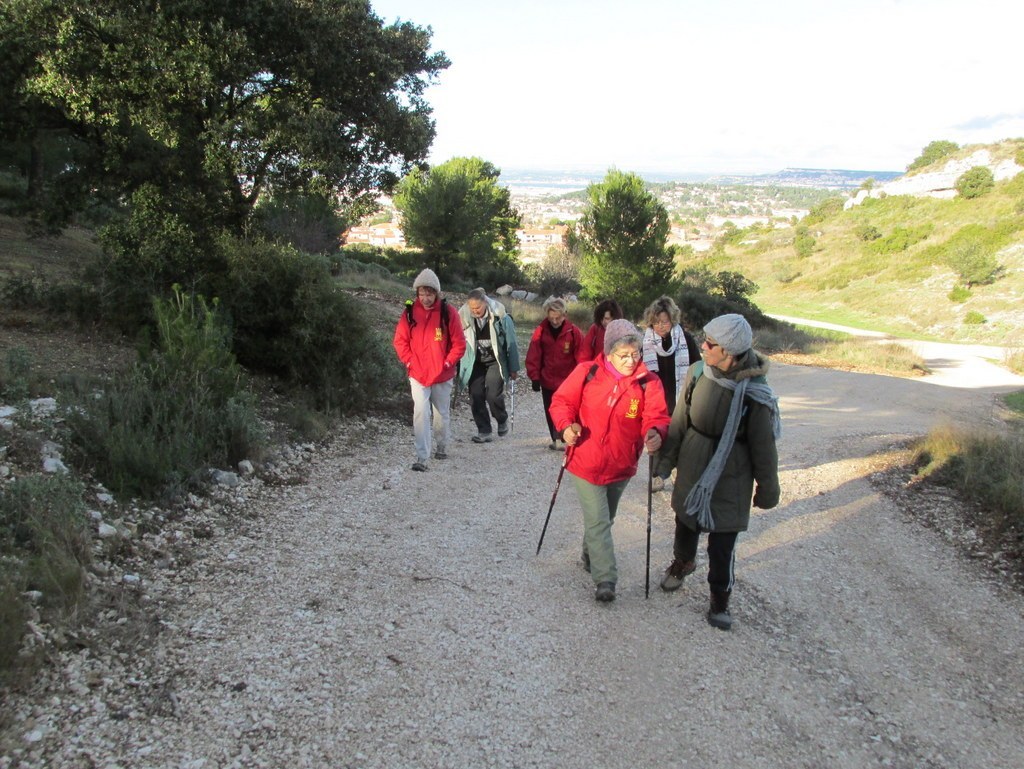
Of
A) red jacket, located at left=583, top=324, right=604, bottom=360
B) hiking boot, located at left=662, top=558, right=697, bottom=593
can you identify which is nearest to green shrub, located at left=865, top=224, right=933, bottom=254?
red jacket, located at left=583, top=324, right=604, bottom=360

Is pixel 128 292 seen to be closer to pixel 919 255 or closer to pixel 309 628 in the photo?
pixel 309 628

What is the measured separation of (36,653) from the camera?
3467mm

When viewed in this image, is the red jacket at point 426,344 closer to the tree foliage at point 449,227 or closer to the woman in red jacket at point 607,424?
the woman in red jacket at point 607,424

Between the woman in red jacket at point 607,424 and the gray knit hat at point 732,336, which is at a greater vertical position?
the gray knit hat at point 732,336

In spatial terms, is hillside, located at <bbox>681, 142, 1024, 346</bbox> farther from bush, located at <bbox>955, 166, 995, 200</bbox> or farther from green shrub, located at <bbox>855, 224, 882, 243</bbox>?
bush, located at <bbox>955, 166, 995, 200</bbox>

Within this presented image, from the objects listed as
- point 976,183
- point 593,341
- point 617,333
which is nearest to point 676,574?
point 617,333

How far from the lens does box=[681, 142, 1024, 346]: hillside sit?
47781mm

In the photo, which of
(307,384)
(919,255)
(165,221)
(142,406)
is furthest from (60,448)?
(919,255)

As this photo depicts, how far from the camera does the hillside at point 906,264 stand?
47781mm

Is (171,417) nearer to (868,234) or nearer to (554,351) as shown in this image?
(554,351)

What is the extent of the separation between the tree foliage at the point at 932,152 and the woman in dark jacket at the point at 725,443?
390 ft

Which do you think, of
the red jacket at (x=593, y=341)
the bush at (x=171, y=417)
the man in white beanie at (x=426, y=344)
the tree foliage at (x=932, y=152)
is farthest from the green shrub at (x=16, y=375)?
the tree foliage at (x=932, y=152)

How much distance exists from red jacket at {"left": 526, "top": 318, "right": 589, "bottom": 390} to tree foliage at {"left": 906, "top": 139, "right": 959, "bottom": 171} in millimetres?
115968

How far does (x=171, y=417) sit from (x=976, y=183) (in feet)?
291
